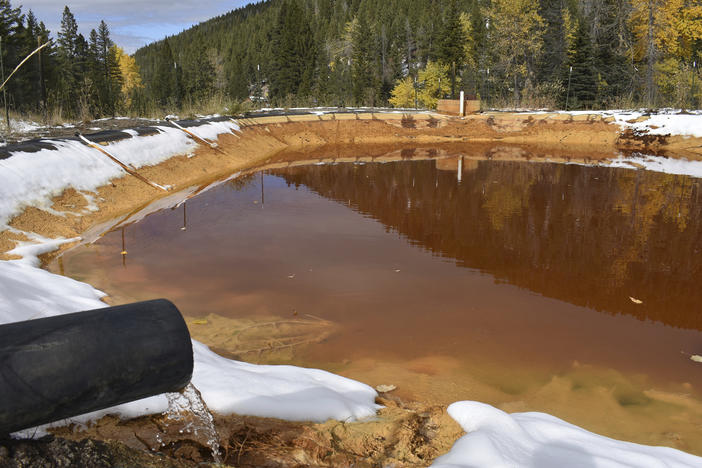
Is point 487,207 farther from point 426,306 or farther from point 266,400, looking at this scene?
point 266,400

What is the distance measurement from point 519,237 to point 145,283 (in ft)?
17.8

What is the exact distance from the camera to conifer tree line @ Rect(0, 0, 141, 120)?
28688 millimetres

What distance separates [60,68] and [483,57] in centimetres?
4167

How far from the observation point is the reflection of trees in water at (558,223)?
647cm

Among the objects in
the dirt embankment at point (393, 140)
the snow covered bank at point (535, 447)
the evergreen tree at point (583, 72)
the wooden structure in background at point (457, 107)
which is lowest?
the snow covered bank at point (535, 447)

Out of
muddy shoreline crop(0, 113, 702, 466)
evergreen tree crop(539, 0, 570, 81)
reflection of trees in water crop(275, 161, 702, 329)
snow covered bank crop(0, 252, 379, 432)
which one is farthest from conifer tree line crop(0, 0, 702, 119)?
snow covered bank crop(0, 252, 379, 432)

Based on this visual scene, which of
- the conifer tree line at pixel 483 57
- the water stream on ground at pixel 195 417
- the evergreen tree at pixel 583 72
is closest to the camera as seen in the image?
the water stream on ground at pixel 195 417

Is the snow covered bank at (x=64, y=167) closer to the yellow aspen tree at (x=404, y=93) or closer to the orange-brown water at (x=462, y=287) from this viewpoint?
the orange-brown water at (x=462, y=287)

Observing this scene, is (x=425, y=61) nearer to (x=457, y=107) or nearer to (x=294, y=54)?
(x=294, y=54)

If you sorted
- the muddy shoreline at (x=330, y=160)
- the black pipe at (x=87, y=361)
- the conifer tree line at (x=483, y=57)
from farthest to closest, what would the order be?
the conifer tree line at (x=483, y=57)
the muddy shoreline at (x=330, y=160)
the black pipe at (x=87, y=361)

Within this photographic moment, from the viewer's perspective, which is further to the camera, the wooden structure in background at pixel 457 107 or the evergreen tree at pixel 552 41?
the evergreen tree at pixel 552 41

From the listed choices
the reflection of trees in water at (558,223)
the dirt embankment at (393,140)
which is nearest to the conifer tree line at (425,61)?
the dirt embankment at (393,140)

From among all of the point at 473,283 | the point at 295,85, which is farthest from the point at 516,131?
the point at 295,85

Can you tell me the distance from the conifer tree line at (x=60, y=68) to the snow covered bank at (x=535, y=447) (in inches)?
675
